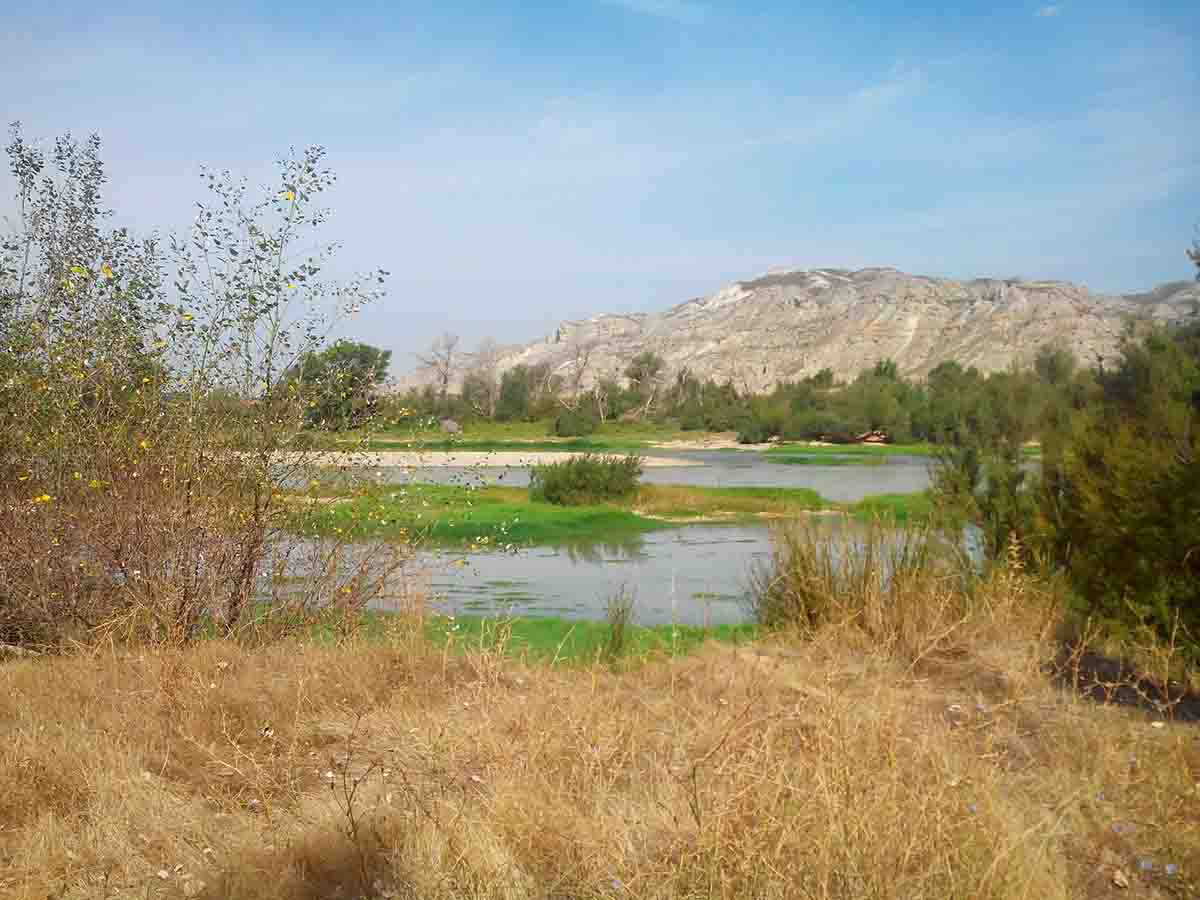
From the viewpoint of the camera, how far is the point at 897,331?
125m

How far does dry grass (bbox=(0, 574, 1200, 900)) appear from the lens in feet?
11.6

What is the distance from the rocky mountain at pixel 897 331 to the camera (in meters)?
113

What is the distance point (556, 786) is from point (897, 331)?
414 feet

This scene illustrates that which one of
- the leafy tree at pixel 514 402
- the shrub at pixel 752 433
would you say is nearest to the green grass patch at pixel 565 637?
the shrub at pixel 752 433

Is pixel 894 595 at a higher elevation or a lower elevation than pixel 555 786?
higher

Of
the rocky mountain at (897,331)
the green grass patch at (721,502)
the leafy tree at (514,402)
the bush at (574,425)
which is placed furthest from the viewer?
the rocky mountain at (897,331)

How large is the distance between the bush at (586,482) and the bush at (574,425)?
45.4 metres

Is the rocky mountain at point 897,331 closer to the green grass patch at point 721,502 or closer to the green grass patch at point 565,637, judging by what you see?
the green grass patch at point 721,502

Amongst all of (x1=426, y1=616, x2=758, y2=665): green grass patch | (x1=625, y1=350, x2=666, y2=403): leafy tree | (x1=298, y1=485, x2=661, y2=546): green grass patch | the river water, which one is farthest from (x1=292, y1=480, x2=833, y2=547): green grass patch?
(x1=625, y1=350, x2=666, y2=403): leafy tree

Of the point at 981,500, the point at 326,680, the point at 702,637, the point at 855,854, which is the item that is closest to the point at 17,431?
the point at 326,680

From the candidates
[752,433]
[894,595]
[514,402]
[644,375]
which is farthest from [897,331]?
[894,595]

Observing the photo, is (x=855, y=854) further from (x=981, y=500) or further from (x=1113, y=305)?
(x=1113, y=305)

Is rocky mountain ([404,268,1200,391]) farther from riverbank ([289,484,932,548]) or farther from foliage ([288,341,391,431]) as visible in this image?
foliage ([288,341,391,431])

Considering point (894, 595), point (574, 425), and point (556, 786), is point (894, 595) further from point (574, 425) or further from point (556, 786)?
point (574, 425)
